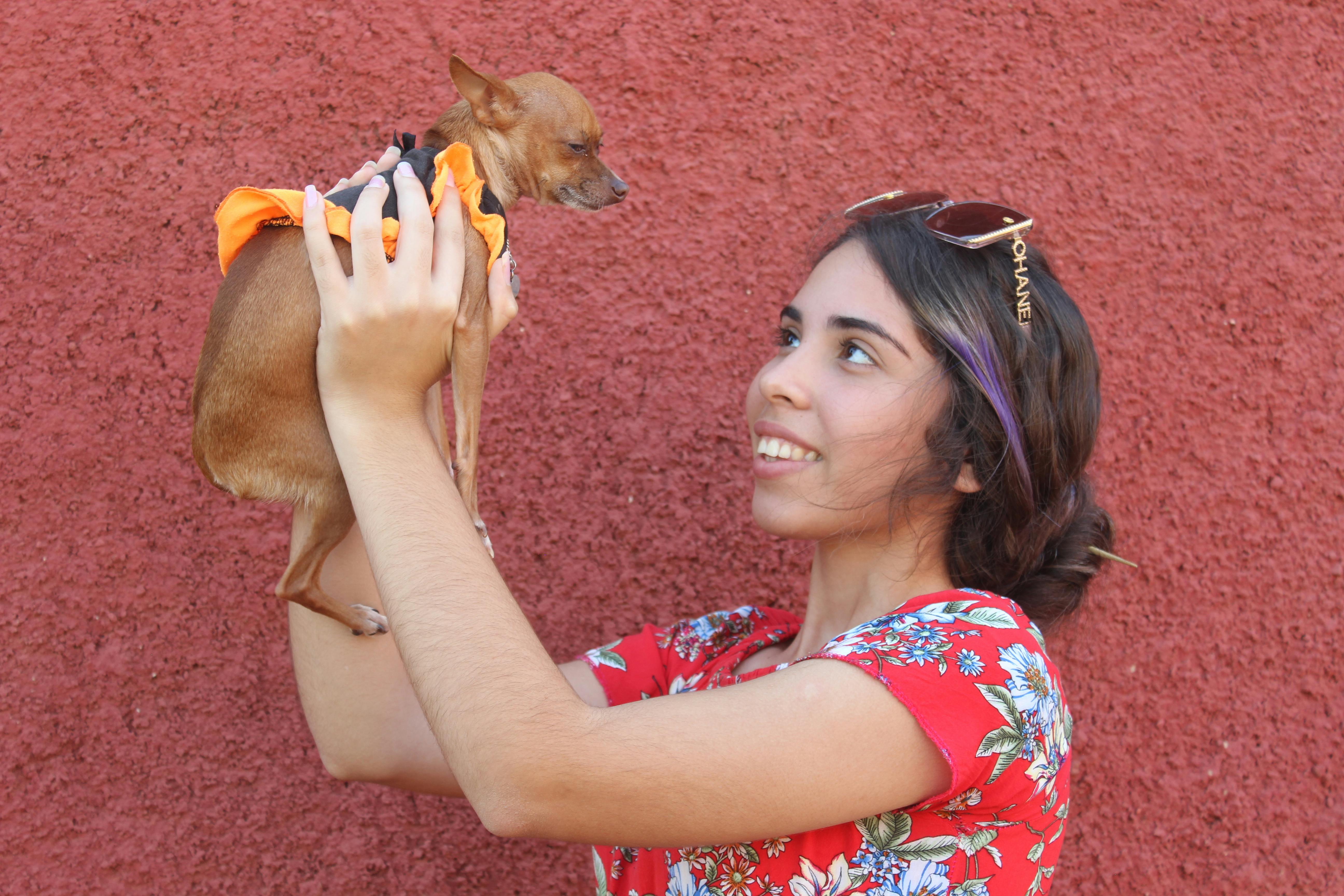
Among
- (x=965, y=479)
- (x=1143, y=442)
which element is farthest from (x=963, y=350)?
(x=1143, y=442)

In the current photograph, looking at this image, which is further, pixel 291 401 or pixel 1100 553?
pixel 1100 553

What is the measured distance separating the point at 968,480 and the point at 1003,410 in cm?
16

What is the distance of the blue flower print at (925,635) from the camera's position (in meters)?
1.36

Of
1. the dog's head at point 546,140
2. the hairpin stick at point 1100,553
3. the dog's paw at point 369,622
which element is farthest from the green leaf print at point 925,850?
the dog's head at point 546,140

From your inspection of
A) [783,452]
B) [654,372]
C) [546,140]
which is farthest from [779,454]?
[654,372]

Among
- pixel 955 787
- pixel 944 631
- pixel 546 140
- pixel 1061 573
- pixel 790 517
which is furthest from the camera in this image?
pixel 546 140

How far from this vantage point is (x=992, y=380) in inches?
62.6

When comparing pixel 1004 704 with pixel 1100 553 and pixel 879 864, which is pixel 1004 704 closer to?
pixel 879 864

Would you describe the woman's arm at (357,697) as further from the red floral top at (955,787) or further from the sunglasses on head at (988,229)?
the sunglasses on head at (988,229)

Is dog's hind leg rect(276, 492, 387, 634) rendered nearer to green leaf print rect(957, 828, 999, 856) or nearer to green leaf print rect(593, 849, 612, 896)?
green leaf print rect(593, 849, 612, 896)

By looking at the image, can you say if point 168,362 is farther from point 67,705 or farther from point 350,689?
point 350,689

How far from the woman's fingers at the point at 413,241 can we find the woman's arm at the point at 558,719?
0.13 feet

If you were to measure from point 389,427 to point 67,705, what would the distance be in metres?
1.51

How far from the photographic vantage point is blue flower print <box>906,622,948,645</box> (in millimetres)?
1355
